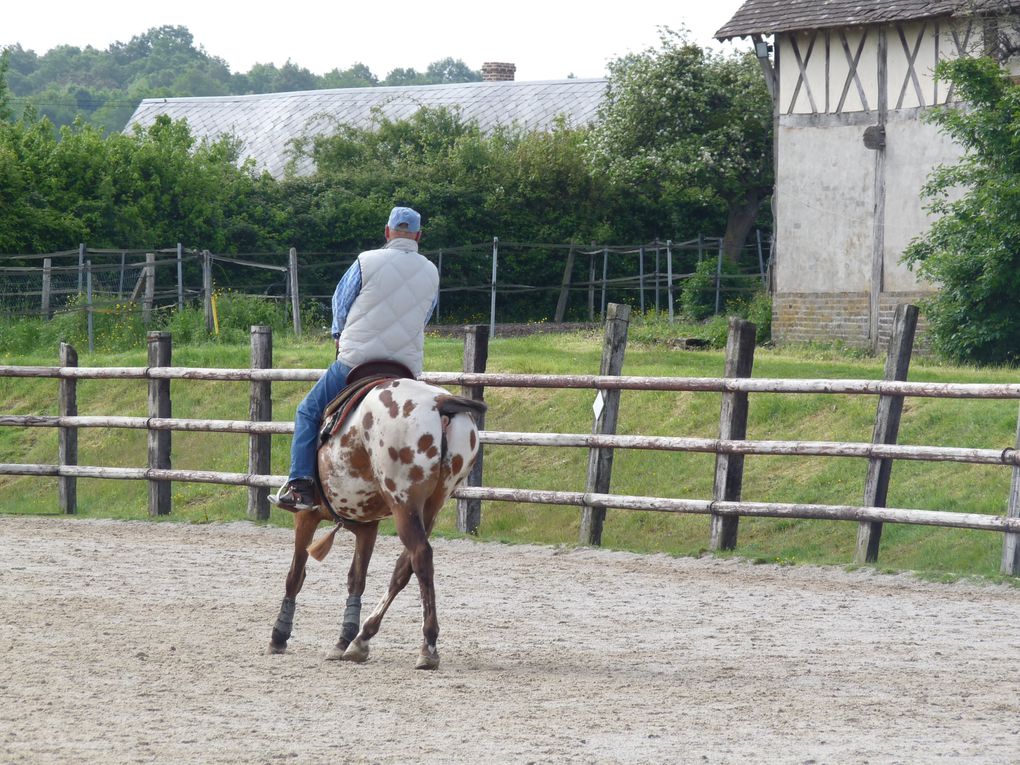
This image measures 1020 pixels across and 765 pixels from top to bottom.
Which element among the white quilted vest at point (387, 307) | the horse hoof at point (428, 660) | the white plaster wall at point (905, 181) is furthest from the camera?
the white plaster wall at point (905, 181)

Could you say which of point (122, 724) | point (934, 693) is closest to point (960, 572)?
point (934, 693)

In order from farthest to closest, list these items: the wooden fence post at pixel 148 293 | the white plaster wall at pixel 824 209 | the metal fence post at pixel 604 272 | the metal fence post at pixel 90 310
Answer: the metal fence post at pixel 604 272, the white plaster wall at pixel 824 209, the wooden fence post at pixel 148 293, the metal fence post at pixel 90 310

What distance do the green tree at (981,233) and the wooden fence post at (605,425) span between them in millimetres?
9031

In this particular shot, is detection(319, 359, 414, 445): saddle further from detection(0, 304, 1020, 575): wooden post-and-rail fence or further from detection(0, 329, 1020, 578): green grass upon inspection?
detection(0, 329, 1020, 578): green grass

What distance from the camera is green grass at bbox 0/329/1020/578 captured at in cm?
1222

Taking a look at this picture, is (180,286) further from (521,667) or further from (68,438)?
(521,667)

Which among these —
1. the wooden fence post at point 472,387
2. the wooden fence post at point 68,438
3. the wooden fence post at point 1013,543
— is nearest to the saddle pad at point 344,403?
the wooden fence post at point 1013,543

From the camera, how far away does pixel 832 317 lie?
24.9 meters

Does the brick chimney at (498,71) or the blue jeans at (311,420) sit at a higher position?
the brick chimney at (498,71)

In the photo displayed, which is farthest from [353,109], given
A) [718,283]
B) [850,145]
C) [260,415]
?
[260,415]

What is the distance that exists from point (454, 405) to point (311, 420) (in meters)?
0.79

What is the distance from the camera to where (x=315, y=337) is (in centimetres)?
2358

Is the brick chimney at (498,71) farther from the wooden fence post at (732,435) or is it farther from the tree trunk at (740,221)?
the wooden fence post at (732,435)

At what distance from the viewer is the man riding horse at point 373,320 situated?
295 inches
